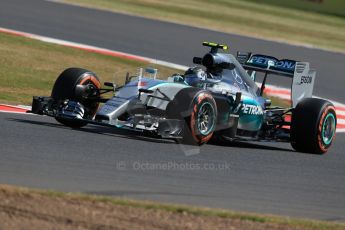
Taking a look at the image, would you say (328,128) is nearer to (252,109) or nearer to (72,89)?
(252,109)

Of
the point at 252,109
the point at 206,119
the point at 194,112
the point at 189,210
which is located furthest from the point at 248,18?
the point at 189,210

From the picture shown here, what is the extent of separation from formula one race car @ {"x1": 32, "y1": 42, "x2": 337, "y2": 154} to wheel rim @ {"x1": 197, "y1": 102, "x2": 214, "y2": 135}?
0.01m

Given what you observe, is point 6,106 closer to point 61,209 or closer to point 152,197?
point 152,197

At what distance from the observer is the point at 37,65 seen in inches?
714

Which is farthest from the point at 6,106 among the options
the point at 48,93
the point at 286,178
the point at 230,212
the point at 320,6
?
the point at 320,6

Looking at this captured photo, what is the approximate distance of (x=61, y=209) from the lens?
7.23m

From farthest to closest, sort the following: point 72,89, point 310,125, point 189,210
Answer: point 310,125, point 72,89, point 189,210

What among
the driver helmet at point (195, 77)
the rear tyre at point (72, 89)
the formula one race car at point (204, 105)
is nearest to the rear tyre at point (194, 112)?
the formula one race car at point (204, 105)

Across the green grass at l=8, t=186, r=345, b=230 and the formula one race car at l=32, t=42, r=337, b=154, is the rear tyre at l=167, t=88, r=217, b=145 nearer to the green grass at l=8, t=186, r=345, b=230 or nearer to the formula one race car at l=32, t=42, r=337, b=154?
the formula one race car at l=32, t=42, r=337, b=154

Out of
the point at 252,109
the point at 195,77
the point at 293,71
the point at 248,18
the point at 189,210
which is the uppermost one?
the point at 248,18

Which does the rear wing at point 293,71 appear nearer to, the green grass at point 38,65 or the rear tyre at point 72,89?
the rear tyre at point 72,89

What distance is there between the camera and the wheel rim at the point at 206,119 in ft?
37.8

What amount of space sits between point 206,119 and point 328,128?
2.04 metres

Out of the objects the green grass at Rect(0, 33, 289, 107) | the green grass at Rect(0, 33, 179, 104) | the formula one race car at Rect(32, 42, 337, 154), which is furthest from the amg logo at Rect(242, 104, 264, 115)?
the green grass at Rect(0, 33, 289, 107)
